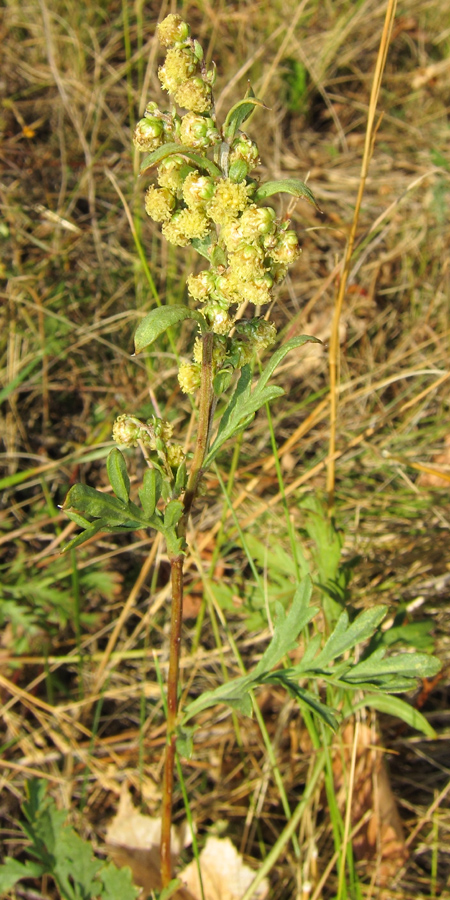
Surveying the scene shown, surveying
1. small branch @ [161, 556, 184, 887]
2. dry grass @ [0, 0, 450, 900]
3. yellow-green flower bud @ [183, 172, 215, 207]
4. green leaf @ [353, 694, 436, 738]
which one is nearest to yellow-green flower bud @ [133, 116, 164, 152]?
yellow-green flower bud @ [183, 172, 215, 207]

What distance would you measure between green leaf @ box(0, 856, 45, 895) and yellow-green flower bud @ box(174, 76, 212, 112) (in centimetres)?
236

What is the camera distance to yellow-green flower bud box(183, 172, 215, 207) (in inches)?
56.3

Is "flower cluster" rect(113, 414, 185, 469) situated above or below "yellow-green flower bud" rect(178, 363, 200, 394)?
below

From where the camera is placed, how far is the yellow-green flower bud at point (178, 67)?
56.6 inches

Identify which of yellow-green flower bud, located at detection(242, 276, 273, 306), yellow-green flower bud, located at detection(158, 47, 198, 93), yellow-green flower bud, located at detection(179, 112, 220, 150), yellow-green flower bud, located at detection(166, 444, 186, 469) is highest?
yellow-green flower bud, located at detection(158, 47, 198, 93)

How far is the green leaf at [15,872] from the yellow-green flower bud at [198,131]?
2295 mm

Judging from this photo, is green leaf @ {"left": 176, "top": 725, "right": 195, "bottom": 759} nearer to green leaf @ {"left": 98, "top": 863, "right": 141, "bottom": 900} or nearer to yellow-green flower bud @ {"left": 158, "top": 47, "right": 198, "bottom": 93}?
green leaf @ {"left": 98, "top": 863, "right": 141, "bottom": 900}

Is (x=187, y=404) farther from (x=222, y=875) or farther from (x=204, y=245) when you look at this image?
(x=222, y=875)

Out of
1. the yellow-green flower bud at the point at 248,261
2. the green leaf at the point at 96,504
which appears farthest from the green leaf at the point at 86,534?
the yellow-green flower bud at the point at 248,261

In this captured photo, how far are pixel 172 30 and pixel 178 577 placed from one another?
131 centimetres

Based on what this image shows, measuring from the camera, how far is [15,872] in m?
2.27

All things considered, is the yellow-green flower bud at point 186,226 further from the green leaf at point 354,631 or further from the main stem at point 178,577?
the green leaf at point 354,631

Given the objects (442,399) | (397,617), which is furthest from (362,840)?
(442,399)

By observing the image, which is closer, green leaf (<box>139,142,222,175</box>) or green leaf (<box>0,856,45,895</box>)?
green leaf (<box>139,142,222,175</box>)
